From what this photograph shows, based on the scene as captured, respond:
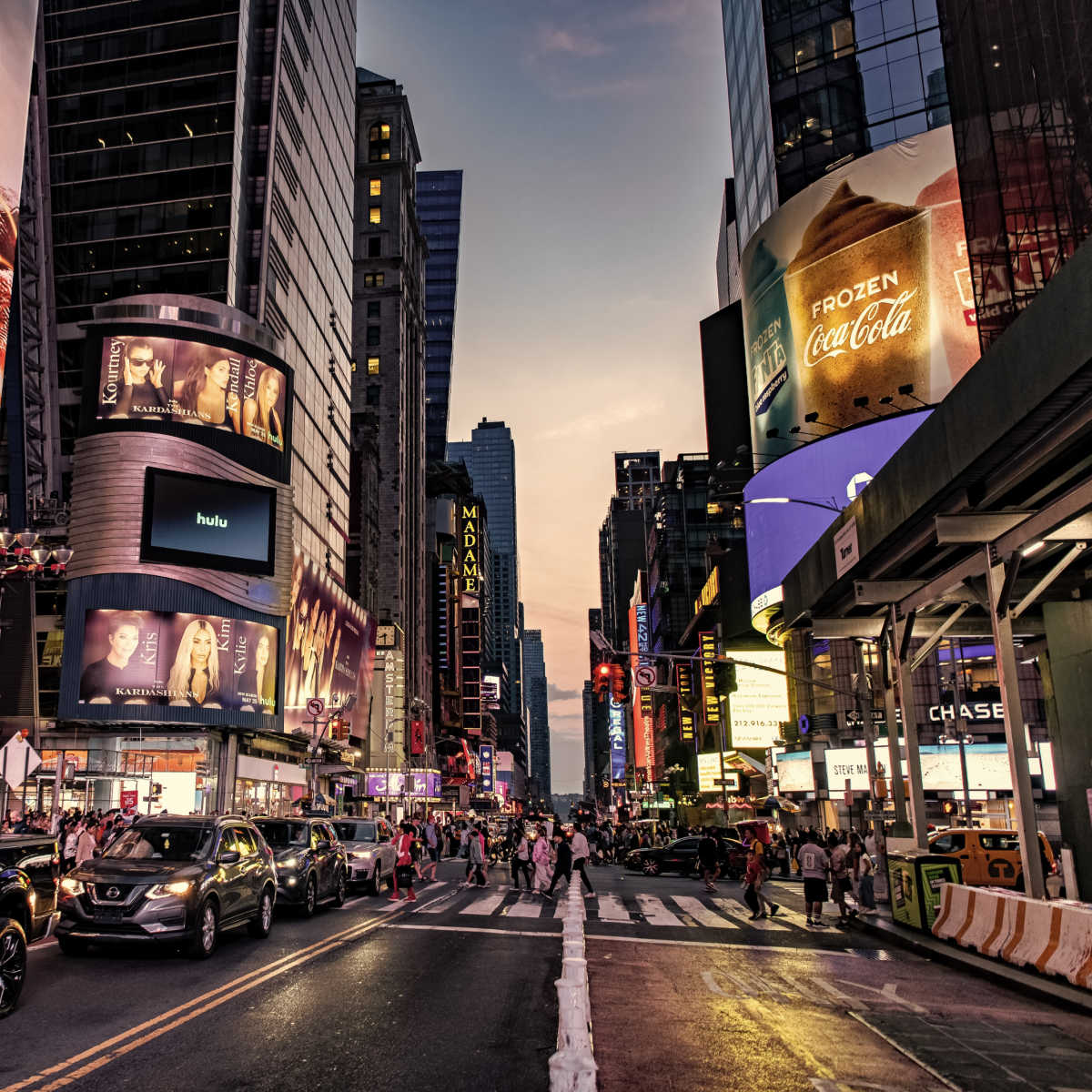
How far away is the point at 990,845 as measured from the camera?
22297mm

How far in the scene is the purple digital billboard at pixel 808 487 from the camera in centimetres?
4166

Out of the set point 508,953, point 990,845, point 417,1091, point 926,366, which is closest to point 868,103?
point 926,366

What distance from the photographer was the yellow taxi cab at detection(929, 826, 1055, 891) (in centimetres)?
2091

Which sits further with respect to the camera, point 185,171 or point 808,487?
point 185,171

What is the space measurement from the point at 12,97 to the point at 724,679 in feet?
165

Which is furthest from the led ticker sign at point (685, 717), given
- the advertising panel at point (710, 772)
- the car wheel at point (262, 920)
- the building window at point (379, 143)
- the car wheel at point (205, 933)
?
the building window at point (379, 143)

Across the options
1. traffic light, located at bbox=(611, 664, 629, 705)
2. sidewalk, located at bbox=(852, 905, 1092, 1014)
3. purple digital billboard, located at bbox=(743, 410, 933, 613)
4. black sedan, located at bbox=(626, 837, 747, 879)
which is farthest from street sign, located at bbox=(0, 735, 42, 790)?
purple digital billboard, located at bbox=(743, 410, 933, 613)

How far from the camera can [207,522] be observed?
50812 millimetres

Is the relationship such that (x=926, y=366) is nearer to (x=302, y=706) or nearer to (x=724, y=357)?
(x=724, y=357)

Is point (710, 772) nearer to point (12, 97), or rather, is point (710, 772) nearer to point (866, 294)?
point (866, 294)

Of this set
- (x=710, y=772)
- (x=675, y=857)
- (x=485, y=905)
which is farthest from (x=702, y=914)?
(x=710, y=772)

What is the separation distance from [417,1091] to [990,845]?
1972 centimetres

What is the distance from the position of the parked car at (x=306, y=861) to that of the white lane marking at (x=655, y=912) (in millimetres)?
6335

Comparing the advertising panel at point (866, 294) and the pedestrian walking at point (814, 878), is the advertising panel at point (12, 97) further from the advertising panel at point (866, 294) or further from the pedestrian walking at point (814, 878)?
the advertising panel at point (866, 294)
